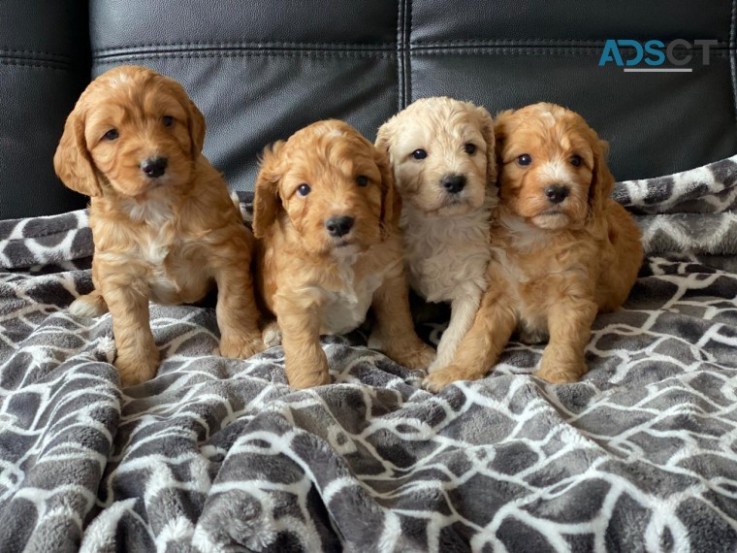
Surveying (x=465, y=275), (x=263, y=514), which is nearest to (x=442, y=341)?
(x=465, y=275)

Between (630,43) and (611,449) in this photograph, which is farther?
(630,43)

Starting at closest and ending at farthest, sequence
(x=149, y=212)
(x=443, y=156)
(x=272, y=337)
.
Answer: (x=443, y=156)
(x=149, y=212)
(x=272, y=337)

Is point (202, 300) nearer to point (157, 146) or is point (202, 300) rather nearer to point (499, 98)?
point (157, 146)

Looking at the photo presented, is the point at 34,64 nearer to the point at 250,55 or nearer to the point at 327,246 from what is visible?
the point at 250,55

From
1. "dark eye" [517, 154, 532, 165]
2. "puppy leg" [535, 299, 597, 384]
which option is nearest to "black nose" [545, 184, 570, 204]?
"dark eye" [517, 154, 532, 165]

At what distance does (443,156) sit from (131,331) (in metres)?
1.22

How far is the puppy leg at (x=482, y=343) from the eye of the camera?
2.48 metres

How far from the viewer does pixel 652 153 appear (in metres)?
3.24

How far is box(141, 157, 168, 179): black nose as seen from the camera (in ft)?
7.59

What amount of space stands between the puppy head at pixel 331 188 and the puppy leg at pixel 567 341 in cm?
68

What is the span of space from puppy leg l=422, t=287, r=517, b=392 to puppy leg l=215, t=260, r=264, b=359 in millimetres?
683

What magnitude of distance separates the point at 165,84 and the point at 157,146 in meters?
0.24

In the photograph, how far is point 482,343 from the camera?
2551 mm

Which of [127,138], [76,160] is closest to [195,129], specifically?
[127,138]
